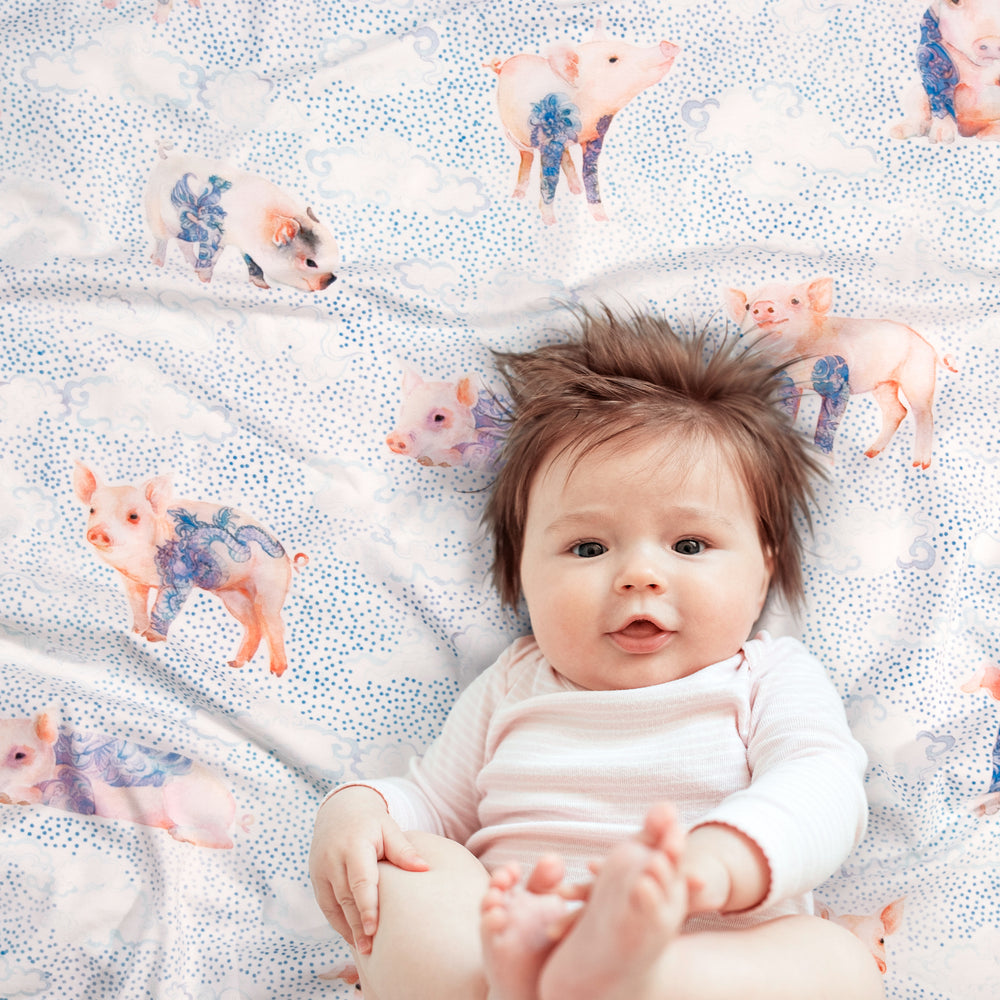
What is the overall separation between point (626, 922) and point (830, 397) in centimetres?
83

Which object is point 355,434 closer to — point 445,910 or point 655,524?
point 655,524

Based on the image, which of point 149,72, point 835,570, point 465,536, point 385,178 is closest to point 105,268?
point 149,72

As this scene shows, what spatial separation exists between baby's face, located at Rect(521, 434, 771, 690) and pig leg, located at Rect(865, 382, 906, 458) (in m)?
0.23

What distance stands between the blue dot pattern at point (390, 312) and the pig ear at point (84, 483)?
0.03 feet

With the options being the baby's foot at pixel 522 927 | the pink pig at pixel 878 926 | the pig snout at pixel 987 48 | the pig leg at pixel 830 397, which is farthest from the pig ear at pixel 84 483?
the pig snout at pixel 987 48

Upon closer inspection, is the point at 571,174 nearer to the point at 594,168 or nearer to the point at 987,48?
the point at 594,168

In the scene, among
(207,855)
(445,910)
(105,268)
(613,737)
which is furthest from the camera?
(105,268)

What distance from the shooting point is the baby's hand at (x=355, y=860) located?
1045 mm

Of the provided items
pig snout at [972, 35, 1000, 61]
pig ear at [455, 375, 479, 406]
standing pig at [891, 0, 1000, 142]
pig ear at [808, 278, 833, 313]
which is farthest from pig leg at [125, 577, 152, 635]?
pig snout at [972, 35, 1000, 61]

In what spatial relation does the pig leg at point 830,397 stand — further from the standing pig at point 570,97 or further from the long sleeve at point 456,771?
the long sleeve at point 456,771

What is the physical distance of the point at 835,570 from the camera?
1321 mm

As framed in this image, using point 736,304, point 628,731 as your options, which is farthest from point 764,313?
point 628,731

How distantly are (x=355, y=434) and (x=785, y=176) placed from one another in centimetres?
68

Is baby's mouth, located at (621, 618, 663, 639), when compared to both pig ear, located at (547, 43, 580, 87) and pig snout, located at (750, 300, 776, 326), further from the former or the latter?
pig ear, located at (547, 43, 580, 87)
